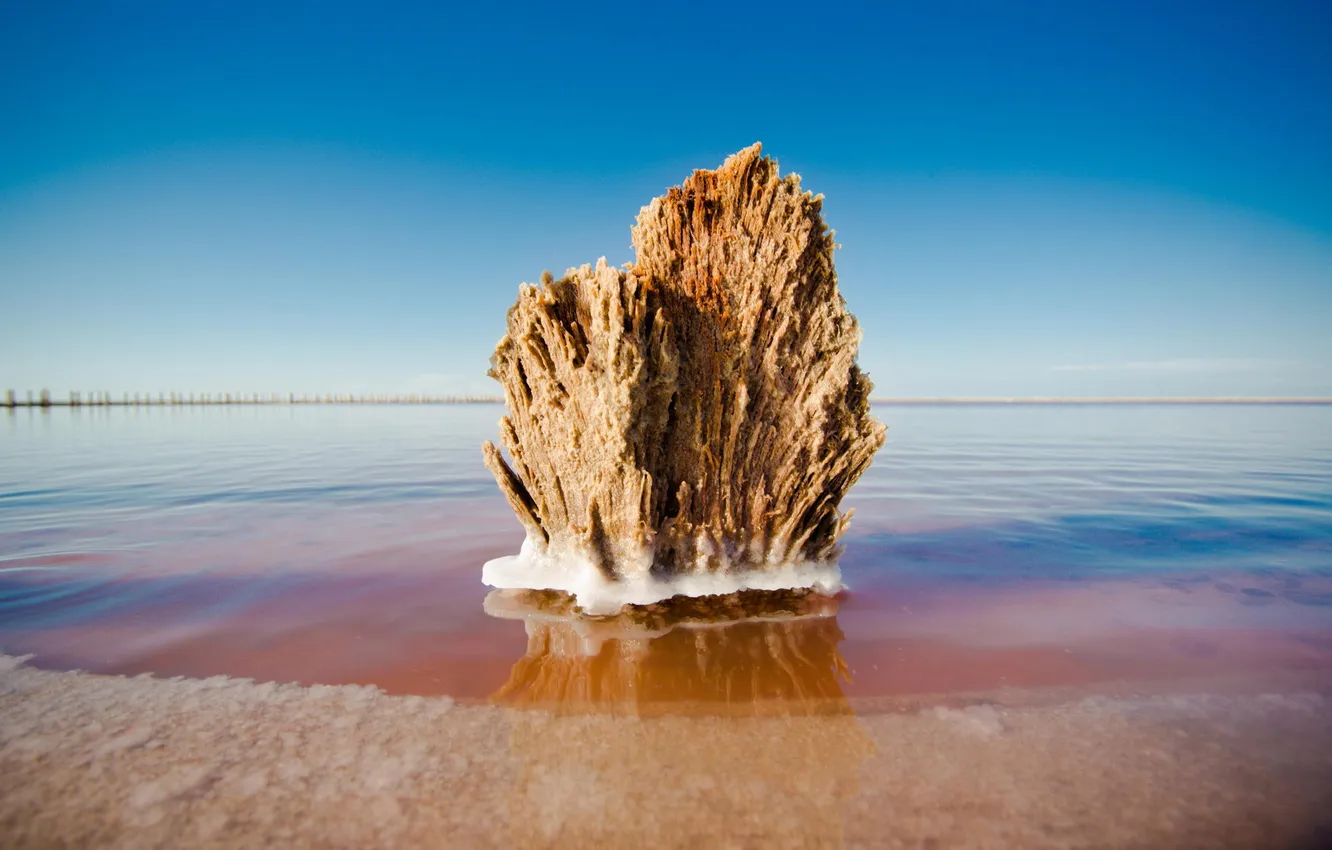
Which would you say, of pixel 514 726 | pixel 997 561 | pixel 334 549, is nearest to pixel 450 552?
pixel 334 549

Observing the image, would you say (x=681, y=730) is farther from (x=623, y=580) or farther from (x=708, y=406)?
(x=708, y=406)

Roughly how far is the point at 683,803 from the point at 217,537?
6852mm

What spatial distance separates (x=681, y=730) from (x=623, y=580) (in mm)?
1873

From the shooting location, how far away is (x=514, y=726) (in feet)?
9.59

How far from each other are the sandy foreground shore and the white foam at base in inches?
61.9

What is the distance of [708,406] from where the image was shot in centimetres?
492

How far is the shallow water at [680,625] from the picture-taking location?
139 inches

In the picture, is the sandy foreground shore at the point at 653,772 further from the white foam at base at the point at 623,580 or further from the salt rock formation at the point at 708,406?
the salt rock formation at the point at 708,406

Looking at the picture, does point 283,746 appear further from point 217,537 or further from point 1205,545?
point 1205,545

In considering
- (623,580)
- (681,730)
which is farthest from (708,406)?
(681,730)

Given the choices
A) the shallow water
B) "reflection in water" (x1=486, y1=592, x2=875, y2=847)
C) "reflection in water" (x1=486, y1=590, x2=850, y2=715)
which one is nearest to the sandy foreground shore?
"reflection in water" (x1=486, y1=592, x2=875, y2=847)

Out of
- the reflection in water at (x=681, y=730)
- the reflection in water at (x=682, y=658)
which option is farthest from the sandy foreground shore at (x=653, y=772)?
the reflection in water at (x=682, y=658)

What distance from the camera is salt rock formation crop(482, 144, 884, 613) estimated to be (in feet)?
15.3

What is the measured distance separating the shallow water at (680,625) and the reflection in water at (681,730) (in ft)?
0.10
